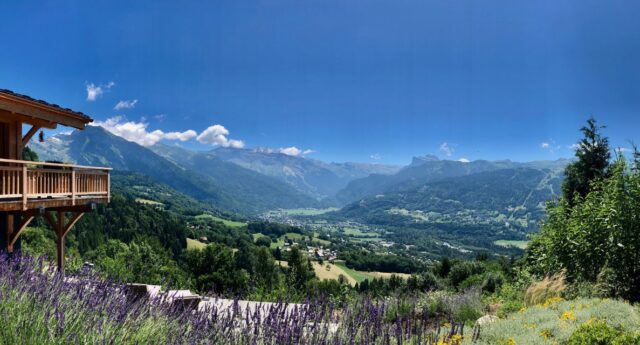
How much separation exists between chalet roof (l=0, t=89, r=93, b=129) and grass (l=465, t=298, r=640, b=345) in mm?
11775

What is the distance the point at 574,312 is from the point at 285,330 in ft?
15.6

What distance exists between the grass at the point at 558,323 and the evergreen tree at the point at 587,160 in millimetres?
18210

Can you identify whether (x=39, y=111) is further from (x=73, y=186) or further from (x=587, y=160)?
(x=587, y=160)

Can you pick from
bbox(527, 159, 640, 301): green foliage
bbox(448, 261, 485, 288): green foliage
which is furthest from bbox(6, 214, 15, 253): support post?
bbox(448, 261, 485, 288): green foliage

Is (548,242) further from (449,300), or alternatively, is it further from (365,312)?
(365,312)

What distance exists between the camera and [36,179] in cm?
999

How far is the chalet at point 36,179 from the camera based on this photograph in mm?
9106

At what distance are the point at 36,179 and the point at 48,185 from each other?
1.05 feet

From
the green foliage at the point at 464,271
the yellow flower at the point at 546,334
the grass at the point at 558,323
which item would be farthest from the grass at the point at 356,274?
the yellow flower at the point at 546,334

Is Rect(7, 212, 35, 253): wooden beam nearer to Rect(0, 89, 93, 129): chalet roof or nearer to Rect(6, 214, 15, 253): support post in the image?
Rect(6, 214, 15, 253): support post

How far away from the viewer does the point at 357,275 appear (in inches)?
4151

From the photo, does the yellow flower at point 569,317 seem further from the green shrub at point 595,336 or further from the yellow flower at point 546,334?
the green shrub at point 595,336


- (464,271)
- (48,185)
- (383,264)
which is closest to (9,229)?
(48,185)

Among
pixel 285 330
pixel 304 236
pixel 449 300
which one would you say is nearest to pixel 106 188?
pixel 449 300
